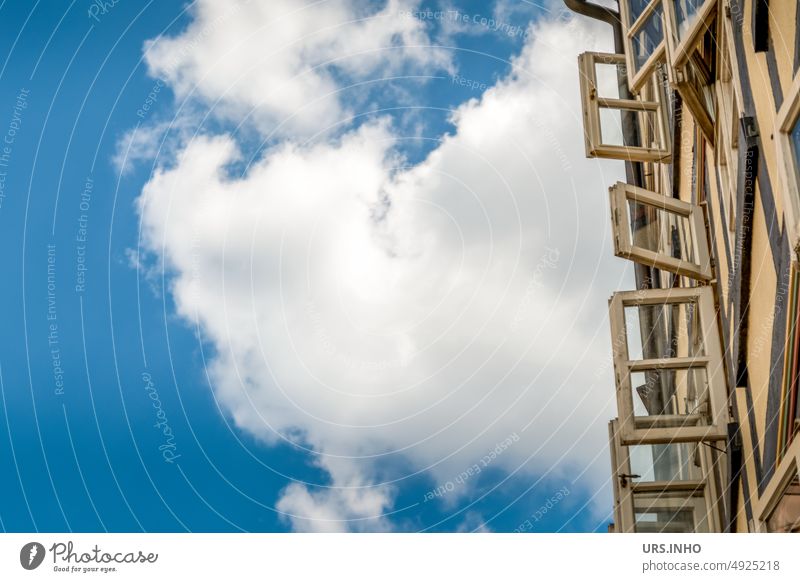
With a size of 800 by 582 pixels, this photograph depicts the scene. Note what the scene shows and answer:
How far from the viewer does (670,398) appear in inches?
506

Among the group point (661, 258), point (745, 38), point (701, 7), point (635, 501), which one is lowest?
point (635, 501)

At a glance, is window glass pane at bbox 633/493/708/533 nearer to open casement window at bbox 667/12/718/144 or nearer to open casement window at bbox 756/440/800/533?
Answer: open casement window at bbox 756/440/800/533

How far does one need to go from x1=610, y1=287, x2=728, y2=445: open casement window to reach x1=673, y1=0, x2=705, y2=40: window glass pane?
10.6 feet

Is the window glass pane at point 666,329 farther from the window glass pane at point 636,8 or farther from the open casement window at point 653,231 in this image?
the window glass pane at point 636,8

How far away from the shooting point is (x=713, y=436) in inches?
429

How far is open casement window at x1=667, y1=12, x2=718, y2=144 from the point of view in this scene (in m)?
10.5

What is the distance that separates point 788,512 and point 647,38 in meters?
7.52

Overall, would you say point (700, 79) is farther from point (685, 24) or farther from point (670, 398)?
point (670, 398)

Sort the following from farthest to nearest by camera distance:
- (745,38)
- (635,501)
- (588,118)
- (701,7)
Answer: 1. (588,118)
2. (635,501)
3. (701,7)
4. (745,38)

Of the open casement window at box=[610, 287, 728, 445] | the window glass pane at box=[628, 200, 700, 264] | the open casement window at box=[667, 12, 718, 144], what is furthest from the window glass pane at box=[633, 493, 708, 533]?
the open casement window at box=[667, 12, 718, 144]
